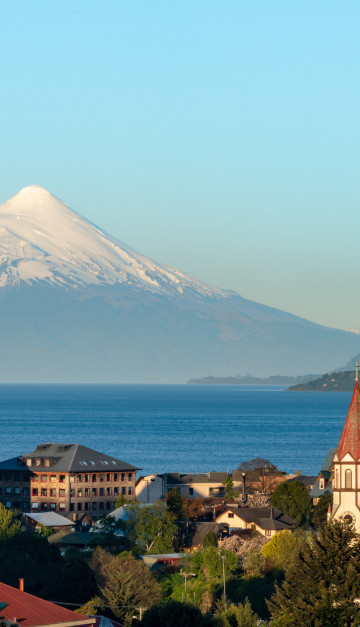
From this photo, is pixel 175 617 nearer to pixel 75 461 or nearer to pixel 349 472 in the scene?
pixel 349 472

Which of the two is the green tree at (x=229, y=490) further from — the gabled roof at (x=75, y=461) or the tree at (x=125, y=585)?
the tree at (x=125, y=585)

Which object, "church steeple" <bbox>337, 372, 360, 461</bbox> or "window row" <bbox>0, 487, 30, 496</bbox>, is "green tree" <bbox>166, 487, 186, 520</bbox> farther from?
"church steeple" <bbox>337, 372, 360, 461</bbox>

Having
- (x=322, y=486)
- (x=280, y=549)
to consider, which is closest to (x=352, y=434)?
(x=280, y=549)

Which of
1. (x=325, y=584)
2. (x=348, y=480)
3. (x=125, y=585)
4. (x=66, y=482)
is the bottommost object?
(x=125, y=585)

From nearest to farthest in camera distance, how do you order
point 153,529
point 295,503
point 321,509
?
1. point 153,529
2. point 321,509
3. point 295,503

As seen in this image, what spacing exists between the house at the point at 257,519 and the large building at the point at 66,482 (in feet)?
52.4

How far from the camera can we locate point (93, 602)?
172ft

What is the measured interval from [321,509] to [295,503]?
5.82 metres

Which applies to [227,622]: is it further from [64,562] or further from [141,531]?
[141,531]

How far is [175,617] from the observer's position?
150 ft

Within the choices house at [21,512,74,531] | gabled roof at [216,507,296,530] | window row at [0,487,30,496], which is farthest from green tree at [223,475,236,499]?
window row at [0,487,30,496]

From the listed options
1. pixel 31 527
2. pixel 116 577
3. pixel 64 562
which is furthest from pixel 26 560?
pixel 31 527

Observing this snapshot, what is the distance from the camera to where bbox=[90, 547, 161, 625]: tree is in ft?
178

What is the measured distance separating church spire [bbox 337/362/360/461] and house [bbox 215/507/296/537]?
28189 millimetres
